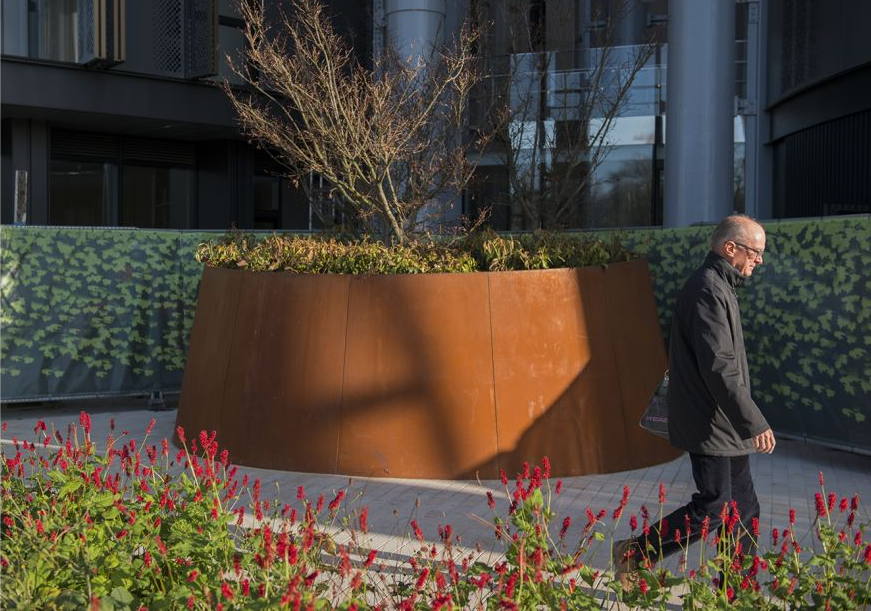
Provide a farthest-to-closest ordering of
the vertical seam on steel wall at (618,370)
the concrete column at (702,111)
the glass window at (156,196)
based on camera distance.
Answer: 1. the glass window at (156,196)
2. the concrete column at (702,111)
3. the vertical seam on steel wall at (618,370)

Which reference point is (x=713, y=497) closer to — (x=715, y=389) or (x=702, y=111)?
(x=715, y=389)

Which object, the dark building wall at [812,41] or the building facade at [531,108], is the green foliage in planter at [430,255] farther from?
the dark building wall at [812,41]

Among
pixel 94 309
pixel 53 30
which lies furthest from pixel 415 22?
pixel 94 309

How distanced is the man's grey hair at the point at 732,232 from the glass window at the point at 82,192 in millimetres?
19375

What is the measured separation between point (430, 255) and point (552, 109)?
11644 mm

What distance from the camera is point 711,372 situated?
4543 millimetres

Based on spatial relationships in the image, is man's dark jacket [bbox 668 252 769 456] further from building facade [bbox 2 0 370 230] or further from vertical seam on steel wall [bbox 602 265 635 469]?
building facade [bbox 2 0 370 230]

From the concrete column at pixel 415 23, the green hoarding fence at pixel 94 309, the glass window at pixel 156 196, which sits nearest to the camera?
the green hoarding fence at pixel 94 309

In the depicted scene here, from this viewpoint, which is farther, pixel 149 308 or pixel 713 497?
pixel 149 308

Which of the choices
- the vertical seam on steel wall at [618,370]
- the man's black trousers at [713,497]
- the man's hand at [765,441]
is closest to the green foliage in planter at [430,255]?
the vertical seam on steel wall at [618,370]

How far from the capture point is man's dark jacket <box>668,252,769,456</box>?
4.53 metres

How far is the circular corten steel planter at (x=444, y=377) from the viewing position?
7.83 m

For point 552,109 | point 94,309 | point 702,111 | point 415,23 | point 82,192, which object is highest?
point 415,23

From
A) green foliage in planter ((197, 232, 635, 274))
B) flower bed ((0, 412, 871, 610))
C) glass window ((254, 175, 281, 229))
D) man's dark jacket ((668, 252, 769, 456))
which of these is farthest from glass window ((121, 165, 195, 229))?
man's dark jacket ((668, 252, 769, 456))
